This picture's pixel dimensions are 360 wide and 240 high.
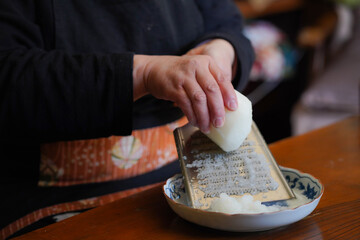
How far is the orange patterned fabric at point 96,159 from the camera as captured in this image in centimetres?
87

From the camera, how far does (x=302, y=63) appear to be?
3.14 meters

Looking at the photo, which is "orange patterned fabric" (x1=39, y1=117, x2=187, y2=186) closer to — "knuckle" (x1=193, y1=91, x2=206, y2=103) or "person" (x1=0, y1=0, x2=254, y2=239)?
"person" (x1=0, y1=0, x2=254, y2=239)

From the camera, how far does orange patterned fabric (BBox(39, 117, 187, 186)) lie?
87cm

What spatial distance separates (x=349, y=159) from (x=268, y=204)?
0.35 meters

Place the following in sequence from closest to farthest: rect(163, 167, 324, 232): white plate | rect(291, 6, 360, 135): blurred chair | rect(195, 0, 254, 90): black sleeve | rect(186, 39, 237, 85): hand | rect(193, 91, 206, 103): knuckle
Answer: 1. rect(163, 167, 324, 232): white plate
2. rect(193, 91, 206, 103): knuckle
3. rect(186, 39, 237, 85): hand
4. rect(195, 0, 254, 90): black sleeve
5. rect(291, 6, 360, 135): blurred chair

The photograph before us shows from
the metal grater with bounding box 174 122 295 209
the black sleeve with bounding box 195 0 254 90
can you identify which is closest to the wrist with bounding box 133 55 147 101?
the metal grater with bounding box 174 122 295 209

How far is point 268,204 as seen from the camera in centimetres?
62

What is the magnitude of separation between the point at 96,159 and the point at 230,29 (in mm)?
496

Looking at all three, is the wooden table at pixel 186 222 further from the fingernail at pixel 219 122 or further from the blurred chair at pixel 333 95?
the blurred chair at pixel 333 95

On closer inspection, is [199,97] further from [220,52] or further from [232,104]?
[220,52]

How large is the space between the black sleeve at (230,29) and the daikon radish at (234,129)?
0.30 metres

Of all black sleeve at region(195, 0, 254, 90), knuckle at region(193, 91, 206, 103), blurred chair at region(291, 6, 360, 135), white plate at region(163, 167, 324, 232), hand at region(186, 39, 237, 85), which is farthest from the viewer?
blurred chair at region(291, 6, 360, 135)

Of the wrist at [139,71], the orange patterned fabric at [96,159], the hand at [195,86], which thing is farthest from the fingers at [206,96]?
the orange patterned fabric at [96,159]

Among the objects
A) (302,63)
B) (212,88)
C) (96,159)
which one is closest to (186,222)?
(212,88)
